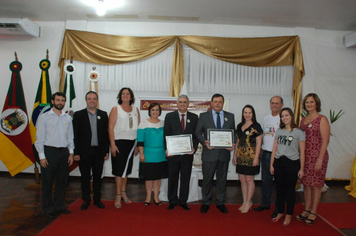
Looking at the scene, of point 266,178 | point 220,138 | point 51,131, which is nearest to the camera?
point 51,131

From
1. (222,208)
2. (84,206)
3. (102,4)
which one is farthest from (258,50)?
(84,206)

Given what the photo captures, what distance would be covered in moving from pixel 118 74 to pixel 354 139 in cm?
475

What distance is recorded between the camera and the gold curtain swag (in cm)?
466

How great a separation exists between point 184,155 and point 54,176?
1.57m

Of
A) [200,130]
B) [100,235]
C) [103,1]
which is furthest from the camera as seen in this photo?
[103,1]

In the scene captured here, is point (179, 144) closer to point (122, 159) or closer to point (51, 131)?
point (122, 159)

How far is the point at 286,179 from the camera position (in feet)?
9.04

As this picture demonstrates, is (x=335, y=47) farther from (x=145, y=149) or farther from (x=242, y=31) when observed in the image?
(x=145, y=149)

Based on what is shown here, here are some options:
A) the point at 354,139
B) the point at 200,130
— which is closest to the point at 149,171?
the point at 200,130

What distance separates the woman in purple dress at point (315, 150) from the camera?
2.77 meters

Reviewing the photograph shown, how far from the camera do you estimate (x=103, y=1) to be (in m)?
3.87

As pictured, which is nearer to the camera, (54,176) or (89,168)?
(54,176)

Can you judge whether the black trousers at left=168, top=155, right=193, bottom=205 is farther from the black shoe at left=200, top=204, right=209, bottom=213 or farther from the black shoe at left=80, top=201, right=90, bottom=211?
the black shoe at left=80, top=201, right=90, bottom=211

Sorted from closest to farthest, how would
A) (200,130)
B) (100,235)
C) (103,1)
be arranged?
(100,235), (200,130), (103,1)
